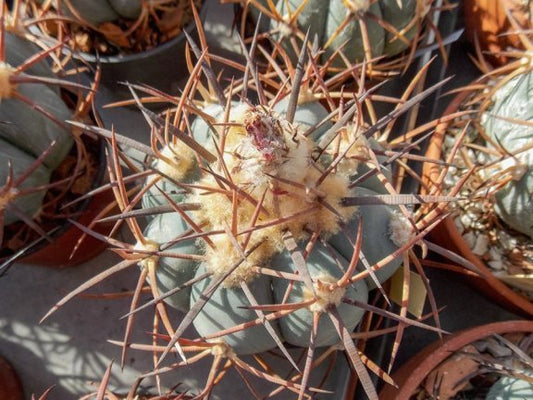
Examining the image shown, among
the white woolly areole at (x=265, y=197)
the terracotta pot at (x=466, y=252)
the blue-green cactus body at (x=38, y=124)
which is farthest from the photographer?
the terracotta pot at (x=466, y=252)

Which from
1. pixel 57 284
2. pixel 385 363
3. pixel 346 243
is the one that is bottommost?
pixel 385 363

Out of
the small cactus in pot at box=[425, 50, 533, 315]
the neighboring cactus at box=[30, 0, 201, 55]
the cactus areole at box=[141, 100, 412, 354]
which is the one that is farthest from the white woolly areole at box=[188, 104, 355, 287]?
the neighboring cactus at box=[30, 0, 201, 55]

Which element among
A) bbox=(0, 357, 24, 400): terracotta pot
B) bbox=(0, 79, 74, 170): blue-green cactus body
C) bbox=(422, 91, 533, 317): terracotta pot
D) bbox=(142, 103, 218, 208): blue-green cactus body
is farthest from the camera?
bbox=(0, 357, 24, 400): terracotta pot

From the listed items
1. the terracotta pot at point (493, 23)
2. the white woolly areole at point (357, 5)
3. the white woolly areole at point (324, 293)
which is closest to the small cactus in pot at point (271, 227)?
the white woolly areole at point (324, 293)

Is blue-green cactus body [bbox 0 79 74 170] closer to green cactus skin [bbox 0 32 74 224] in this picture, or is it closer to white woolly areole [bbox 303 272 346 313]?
green cactus skin [bbox 0 32 74 224]

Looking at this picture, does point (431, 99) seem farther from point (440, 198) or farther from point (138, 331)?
point (138, 331)

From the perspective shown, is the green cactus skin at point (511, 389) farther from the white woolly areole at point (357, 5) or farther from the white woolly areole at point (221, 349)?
the white woolly areole at point (357, 5)

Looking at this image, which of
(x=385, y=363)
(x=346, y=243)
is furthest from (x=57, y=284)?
(x=346, y=243)
